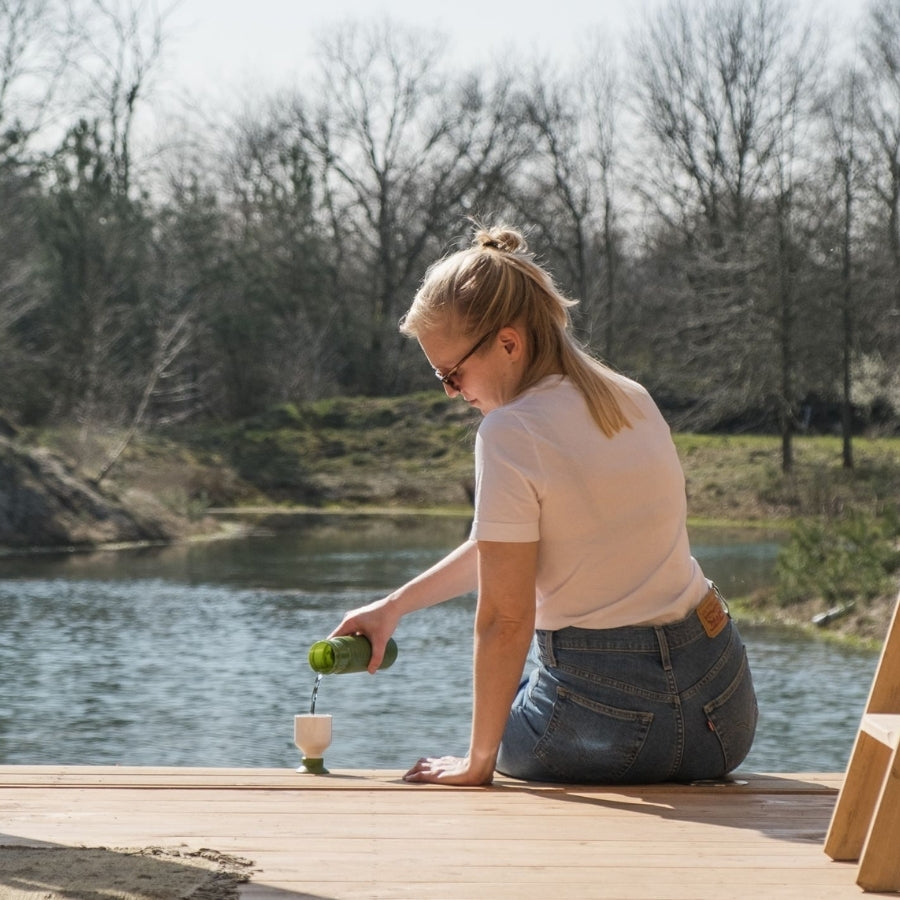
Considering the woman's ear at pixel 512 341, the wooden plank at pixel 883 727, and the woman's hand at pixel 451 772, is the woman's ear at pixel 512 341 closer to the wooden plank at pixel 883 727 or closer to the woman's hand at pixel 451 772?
the woman's hand at pixel 451 772

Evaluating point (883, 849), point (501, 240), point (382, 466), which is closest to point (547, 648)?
point (501, 240)

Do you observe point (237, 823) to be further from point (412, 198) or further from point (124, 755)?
point (412, 198)

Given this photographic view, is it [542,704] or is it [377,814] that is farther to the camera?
[542,704]

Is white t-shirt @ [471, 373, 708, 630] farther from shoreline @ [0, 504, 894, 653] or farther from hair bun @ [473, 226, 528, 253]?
shoreline @ [0, 504, 894, 653]

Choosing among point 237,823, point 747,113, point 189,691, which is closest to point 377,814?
point 237,823

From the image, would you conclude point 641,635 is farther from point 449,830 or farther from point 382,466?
point 382,466

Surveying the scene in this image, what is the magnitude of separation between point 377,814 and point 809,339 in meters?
23.8

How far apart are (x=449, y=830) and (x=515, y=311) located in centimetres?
86

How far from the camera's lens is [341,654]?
283 centimetres

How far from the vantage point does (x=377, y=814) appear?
254 centimetres

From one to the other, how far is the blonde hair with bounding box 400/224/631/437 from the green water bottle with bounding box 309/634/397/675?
22.5 inches

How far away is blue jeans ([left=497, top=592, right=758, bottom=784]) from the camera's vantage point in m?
2.69

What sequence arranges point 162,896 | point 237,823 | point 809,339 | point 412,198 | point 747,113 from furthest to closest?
1. point 412,198
2. point 747,113
3. point 809,339
4. point 237,823
5. point 162,896

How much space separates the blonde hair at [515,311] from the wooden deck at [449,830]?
0.65 meters
